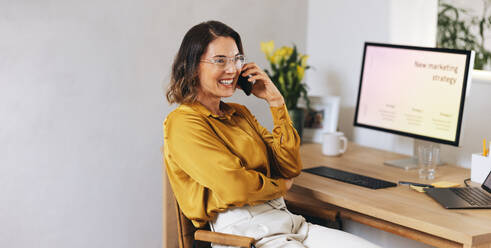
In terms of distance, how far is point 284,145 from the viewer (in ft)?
6.56

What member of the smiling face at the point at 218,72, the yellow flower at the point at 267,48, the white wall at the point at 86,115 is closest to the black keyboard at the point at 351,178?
the smiling face at the point at 218,72

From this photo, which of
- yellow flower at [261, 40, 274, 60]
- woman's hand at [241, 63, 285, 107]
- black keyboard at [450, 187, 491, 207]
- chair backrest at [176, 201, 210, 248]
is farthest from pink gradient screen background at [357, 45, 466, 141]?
chair backrest at [176, 201, 210, 248]

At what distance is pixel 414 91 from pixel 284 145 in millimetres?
697

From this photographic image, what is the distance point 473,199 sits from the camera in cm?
187

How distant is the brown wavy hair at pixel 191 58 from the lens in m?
1.85

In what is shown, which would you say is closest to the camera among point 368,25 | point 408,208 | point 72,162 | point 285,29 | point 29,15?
point 408,208

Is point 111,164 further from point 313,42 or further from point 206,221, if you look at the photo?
point 313,42

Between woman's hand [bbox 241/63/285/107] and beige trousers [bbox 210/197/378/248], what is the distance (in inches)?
16.0

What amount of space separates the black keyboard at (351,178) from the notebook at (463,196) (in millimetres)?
175

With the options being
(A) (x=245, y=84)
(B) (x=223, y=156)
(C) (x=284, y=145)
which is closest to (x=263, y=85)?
(A) (x=245, y=84)

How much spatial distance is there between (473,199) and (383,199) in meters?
0.30

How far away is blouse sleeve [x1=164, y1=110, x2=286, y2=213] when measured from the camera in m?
1.69

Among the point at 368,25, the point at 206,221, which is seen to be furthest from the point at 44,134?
the point at 368,25

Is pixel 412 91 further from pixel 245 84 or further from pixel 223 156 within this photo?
pixel 223 156
